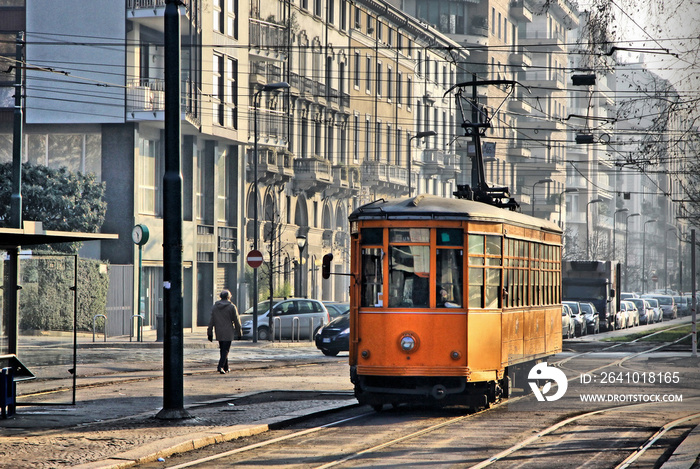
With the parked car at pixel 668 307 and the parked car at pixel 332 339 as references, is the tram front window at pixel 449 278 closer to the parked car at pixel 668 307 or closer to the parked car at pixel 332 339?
the parked car at pixel 332 339

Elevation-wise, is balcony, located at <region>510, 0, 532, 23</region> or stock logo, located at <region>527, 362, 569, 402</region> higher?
balcony, located at <region>510, 0, 532, 23</region>

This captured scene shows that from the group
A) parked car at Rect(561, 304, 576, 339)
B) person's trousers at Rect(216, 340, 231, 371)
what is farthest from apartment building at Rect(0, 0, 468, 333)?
person's trousers at Rect(216, 340, 231, 371)

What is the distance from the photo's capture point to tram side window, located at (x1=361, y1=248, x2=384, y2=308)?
578 inches

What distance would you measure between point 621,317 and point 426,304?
36014mm

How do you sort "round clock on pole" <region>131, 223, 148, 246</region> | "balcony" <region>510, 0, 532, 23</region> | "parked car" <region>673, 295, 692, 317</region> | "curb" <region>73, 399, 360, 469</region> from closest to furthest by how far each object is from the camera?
"curb" <region>73, 399, 360, 469</region>, "round clock on pole" <region>131, 223, 148, 246</region>, "parked car" <region>673, 295, 692, 317</region>, "balcony" <region>510, 0, 532, 23</region>

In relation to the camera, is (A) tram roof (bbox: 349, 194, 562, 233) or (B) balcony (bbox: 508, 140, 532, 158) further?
(B) balcony (bbox: 508, 140, 532, 158)

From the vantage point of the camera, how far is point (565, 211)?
105m

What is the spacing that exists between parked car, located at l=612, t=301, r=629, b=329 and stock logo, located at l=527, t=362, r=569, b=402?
25.5 meters

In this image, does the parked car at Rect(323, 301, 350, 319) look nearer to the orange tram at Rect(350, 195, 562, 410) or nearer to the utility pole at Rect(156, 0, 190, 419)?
the orange tram at Rect(350, 195, 562, 410)

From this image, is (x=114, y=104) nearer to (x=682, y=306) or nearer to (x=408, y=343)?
(x=408, y=343)

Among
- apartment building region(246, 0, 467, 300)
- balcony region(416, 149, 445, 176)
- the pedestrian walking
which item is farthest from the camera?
balcony region(416, 149, 445, 176)

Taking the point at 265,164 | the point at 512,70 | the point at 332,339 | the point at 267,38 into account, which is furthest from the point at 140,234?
the point at 512,70

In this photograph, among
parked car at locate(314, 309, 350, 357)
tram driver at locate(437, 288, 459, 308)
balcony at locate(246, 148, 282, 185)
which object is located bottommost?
parked car at locate(314, 309, 350, 357)

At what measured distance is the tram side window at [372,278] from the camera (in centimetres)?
1468
